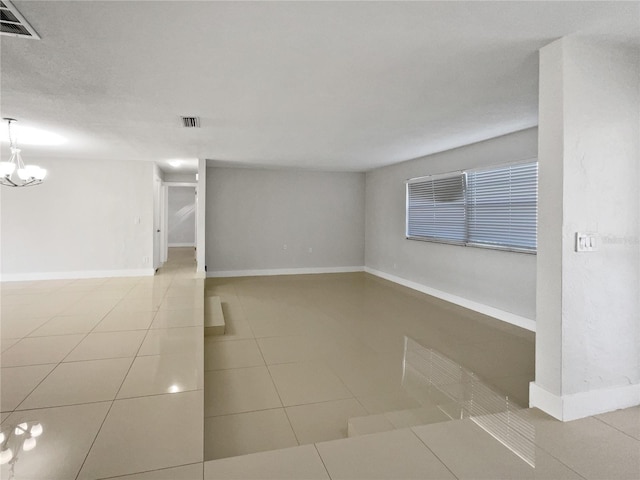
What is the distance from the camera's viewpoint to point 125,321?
161 inches

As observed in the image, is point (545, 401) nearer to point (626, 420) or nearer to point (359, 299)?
point (626, 420)

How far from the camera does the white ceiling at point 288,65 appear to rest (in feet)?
6.39

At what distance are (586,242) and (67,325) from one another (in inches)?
185

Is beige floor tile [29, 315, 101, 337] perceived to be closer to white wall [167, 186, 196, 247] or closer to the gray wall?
the gray wall

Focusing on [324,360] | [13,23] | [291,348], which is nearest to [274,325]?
[291,348]

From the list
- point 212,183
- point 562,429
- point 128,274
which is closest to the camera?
point 562,429

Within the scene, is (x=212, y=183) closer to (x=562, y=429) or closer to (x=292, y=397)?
(x=292, y=397)

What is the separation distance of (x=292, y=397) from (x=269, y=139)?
11.1 feet

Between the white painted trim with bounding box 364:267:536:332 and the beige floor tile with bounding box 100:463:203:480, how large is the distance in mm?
4050

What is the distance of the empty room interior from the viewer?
1906 mm

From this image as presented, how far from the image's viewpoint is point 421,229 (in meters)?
6.70

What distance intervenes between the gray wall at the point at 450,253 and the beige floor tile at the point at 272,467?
3.66 m

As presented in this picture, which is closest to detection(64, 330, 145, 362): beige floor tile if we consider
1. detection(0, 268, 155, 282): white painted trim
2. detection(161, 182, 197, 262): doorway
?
detection(0, 268, 155, 282): white painted trim

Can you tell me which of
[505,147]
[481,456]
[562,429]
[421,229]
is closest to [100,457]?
[481,456]
